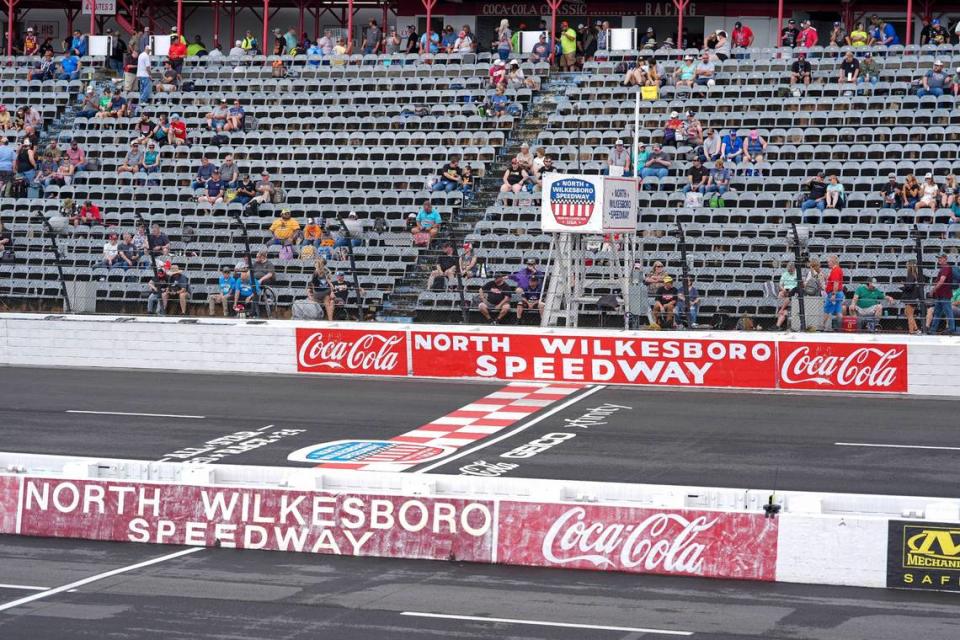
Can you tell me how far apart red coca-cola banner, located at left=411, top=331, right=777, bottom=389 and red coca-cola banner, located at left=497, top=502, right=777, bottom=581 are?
33.1 feet

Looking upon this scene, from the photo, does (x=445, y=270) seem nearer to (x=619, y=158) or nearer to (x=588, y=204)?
(x=588, y=204)

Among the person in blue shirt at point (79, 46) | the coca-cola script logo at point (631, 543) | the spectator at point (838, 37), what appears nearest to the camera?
the coca-cola script logo at point (631, 543)

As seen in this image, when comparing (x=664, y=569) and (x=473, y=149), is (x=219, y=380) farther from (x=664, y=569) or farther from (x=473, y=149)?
(x=664, y=569)

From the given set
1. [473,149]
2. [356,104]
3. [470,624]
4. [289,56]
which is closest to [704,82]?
[473,149]

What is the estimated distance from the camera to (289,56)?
37312 mm

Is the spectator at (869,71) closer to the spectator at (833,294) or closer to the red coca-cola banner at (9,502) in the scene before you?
the spectator at (833,294)

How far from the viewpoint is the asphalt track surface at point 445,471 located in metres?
10.7

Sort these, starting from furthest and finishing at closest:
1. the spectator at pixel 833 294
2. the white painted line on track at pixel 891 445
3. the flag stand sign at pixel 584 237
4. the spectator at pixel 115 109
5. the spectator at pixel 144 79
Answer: the spectator at pixel 144 79, the spectator at pixel 115 109, the spectator at pixel 833 294, the flag stand sign at pixel 584 237, the white painted line on track at pixel 891 445

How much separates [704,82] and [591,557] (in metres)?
21.2

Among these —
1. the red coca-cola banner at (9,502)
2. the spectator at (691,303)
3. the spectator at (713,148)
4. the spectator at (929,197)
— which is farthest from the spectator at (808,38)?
the red coca-cola banner at (9,502)

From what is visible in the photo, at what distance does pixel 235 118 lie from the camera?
34.7 metres

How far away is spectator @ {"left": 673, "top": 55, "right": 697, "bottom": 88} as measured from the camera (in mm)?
32156

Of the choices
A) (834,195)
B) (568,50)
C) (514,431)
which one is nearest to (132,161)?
(568,50)

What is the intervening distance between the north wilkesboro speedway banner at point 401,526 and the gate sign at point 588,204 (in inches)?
455
